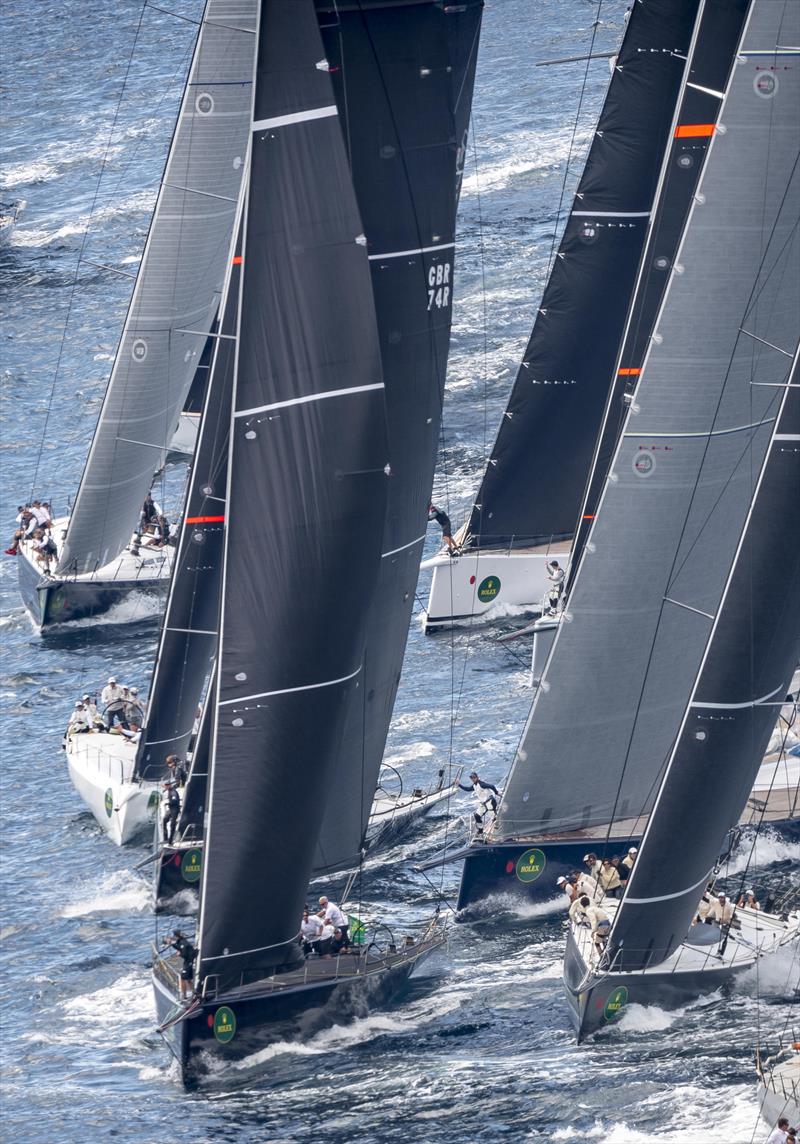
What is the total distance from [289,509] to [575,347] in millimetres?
16442

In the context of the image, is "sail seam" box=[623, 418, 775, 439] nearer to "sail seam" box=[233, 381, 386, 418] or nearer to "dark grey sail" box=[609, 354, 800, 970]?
"dark grey sail" box=[609, 354, 800, 970]

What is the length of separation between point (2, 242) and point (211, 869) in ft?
167

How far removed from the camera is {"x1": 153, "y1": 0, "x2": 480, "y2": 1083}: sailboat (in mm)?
32781

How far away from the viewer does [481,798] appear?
1826 inches

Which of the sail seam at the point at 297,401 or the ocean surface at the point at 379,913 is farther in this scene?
the ocean surface at the point at 379,913

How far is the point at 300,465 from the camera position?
33781mm

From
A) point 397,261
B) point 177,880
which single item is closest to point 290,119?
point 397,261

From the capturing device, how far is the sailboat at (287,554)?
108ft

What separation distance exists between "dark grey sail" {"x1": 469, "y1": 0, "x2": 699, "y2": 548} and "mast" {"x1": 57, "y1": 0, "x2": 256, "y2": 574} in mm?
6831

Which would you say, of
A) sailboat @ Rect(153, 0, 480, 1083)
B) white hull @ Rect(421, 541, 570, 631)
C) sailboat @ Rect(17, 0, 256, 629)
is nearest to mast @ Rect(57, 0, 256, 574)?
sailboat @ Rect(17, 0, 256, 629)

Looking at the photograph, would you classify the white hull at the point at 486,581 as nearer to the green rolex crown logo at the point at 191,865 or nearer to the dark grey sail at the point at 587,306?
the dark grey sail at the point at 587,306

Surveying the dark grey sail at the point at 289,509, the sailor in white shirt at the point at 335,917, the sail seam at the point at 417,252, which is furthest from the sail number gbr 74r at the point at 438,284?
the sailor in white shirt at the point at 335,917

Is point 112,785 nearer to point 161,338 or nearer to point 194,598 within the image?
point 194,598

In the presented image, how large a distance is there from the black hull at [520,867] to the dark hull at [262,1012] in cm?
423
